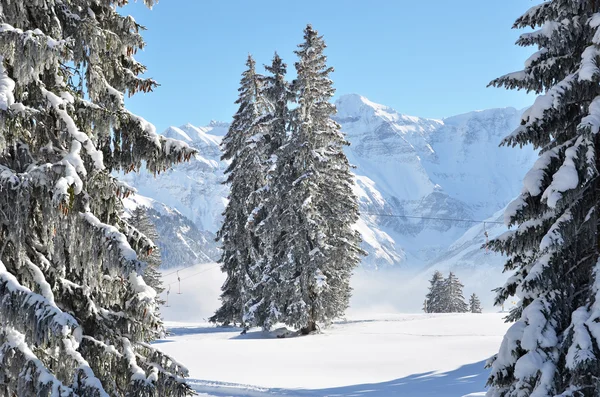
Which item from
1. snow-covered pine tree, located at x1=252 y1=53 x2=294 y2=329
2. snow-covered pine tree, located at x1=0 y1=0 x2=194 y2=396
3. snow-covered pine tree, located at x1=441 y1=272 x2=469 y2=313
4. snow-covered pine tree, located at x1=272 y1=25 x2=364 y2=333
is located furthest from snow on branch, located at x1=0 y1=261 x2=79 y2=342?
snow-covered pine tree, located at x1=441 y1=272 x2=469 y2=313

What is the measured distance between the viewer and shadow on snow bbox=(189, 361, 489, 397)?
45.4 ft

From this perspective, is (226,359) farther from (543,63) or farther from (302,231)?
(543,63)

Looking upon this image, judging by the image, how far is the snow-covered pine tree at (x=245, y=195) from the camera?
30.1 m

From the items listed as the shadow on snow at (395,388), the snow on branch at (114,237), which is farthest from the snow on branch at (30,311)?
the shadow on snow at (395,388)

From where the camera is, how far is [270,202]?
92.0 ft

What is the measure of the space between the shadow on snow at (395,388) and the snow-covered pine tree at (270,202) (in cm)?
1130

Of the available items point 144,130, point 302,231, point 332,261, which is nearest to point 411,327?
point 332,261

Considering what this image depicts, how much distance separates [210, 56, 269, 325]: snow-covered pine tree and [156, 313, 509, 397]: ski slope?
5131mm

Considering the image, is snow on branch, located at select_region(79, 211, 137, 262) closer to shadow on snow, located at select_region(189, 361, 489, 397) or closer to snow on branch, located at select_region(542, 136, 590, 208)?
snow on branch, located at select_region(542, 136, 590, 208)

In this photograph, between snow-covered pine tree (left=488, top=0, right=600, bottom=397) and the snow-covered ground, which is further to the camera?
the snow-covered ground

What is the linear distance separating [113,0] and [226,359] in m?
14.2

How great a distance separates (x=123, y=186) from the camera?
24.4ft

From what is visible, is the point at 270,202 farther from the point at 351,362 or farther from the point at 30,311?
the point at 30,311

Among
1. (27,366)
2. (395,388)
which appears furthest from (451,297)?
(27,366)
